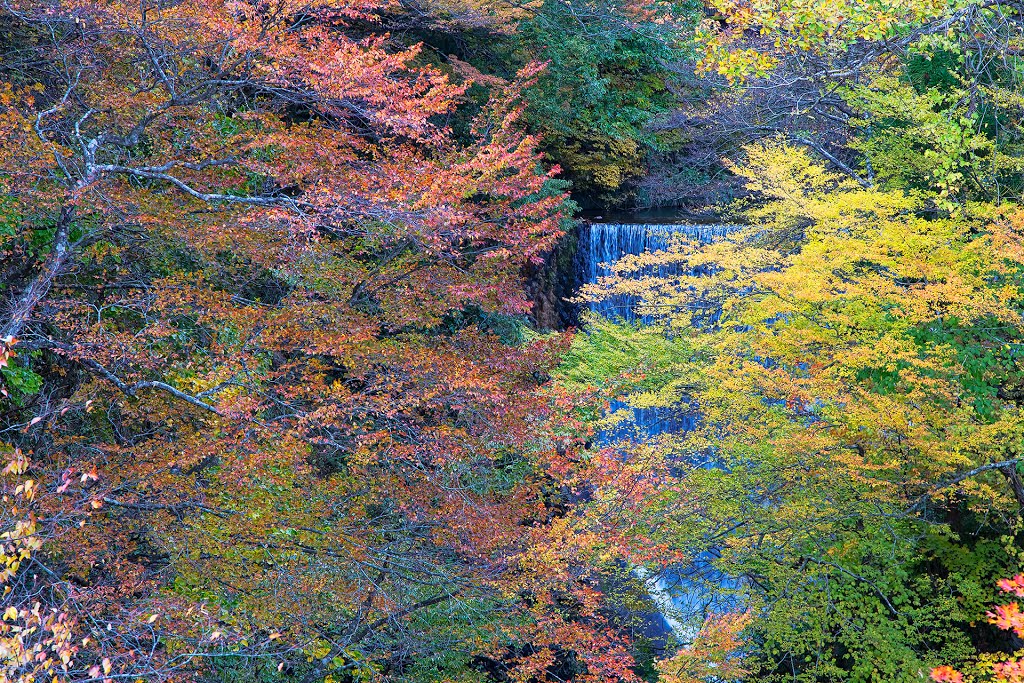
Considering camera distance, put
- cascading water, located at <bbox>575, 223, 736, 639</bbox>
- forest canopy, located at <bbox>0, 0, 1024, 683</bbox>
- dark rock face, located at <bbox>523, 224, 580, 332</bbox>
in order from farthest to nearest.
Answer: dark rock face, located at <bbox>523, 224, 580, 332</bbox>
cascading water, located at <bbox>575, 223, 736, 639</bbox>
forest canopy, located at <bbox>0, 0, 1024, 683</bbox>

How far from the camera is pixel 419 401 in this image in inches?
327

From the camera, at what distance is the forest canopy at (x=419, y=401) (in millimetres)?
7043

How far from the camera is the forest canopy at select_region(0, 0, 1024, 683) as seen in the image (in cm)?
704

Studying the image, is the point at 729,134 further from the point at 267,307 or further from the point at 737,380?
the point at 267,307

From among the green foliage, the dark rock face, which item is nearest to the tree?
the dark rock face

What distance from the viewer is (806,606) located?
9156mm

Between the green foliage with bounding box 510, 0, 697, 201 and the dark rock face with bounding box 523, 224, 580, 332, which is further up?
the green foliage with bounding box 510, 0, 697, 201

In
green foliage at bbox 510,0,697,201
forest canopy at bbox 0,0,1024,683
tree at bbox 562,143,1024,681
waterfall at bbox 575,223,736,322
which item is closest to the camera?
forest canopy at bbox 0,0,1024,683

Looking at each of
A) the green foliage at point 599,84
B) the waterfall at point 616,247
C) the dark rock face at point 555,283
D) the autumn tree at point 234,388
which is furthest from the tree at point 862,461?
the green foliage at point 599,84

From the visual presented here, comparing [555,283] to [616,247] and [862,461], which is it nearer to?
[616,247]

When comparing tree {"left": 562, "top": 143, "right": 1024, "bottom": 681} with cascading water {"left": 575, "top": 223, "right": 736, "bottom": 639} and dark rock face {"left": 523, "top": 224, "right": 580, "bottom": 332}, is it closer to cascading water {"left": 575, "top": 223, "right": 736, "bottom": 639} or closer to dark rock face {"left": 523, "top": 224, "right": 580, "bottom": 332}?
cascading water {"left": 575, "top": 223, "right": 736, "bottom": 639}

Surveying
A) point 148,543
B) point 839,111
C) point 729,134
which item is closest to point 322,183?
point 148,543

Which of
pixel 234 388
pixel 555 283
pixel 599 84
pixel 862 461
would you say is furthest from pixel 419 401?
pixel 599 84

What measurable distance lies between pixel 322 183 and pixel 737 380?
490 centimetres
